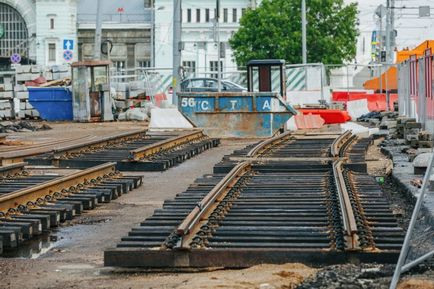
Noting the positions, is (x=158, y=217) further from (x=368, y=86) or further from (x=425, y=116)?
(x=368, y=86)

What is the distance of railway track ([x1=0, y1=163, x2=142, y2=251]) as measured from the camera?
12.6 m

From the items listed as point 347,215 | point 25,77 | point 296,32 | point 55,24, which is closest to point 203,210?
point 347,215

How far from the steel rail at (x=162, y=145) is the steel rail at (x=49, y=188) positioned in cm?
263

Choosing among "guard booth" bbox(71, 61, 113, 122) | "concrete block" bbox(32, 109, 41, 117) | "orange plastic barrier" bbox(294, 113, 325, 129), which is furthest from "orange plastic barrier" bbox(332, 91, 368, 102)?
"orange plastic barrier" bbox(294, 113, 325, 129)

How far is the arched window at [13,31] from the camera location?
11250 centimetres

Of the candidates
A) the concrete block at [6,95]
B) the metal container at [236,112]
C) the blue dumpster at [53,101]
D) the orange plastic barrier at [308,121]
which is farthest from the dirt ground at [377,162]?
the concrete block at [6,95]

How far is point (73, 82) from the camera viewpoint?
48.3 m

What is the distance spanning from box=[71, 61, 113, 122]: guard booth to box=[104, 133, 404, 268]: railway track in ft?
101

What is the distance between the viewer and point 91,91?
48500 millimetres

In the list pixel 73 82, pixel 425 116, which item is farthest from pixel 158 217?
pixel 73 82

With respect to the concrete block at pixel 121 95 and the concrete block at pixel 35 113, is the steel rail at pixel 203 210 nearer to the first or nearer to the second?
the concrete block at pixel 35 113

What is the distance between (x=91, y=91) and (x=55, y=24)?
64.5m

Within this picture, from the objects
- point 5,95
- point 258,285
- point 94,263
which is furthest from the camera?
point 5,95

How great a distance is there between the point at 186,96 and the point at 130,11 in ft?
262
